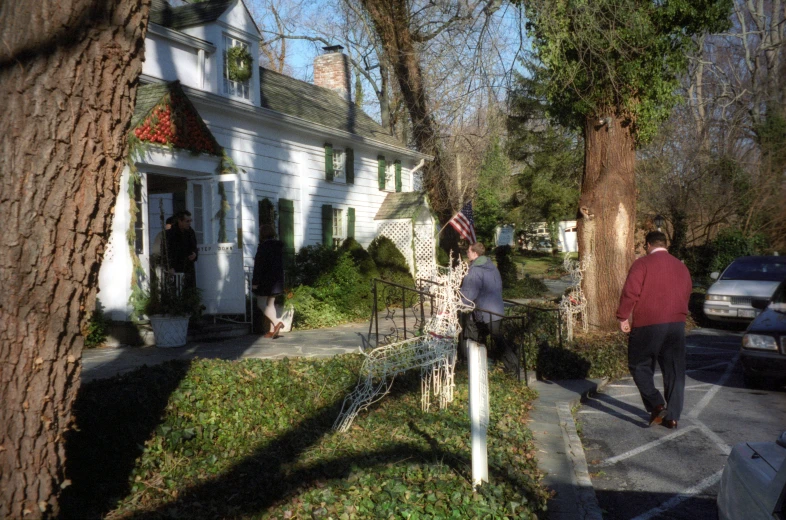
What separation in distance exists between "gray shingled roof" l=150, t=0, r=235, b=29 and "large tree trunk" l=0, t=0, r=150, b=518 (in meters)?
12.6

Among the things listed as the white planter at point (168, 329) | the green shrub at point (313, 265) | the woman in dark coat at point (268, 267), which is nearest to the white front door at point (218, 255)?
the woman in dark coat at point (268, 267)

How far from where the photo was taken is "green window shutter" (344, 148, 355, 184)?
2109 centimetres

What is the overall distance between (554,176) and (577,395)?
38.5 metres

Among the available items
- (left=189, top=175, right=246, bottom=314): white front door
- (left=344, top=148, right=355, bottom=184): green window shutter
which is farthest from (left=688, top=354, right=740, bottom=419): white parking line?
(left=344, top=148, right=355, bottom=184): green window shutter

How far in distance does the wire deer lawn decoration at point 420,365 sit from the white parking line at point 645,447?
160cm

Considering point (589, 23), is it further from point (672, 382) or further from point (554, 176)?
point (554, 176)

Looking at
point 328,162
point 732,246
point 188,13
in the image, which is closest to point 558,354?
point 188,13

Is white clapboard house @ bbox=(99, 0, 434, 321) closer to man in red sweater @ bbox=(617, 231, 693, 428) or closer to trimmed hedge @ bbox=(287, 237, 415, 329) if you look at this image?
trimmed hedge @ bbox=(287, 237, 415, 329)

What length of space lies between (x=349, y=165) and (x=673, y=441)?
15.3m

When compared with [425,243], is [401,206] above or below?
above

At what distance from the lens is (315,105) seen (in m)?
21.7

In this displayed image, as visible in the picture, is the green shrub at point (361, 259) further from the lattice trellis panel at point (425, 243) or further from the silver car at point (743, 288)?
the silver car at point (743, 288)

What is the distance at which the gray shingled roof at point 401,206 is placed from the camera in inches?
874

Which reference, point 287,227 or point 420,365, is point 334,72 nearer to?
point 287,227
